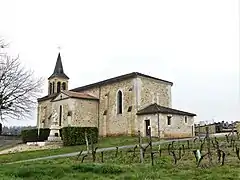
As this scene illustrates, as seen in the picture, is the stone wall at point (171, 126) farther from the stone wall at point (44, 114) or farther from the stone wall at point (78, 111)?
the stone wall at point (44, 114)

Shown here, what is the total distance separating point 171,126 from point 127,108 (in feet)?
18.1

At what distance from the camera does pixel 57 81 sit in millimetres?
54062

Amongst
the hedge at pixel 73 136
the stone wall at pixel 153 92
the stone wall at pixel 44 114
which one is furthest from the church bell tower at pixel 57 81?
the hedge at pixel 73 136

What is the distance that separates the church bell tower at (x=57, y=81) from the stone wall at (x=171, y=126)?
21.4 m

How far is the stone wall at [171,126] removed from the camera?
34.5 meters

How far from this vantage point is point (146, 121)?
35.5 meters

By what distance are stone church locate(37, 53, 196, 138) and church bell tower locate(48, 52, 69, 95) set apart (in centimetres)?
989

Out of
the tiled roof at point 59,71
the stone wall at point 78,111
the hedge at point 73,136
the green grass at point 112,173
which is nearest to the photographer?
the green grass at point 112,173

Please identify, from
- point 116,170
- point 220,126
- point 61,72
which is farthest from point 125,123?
point 116,170

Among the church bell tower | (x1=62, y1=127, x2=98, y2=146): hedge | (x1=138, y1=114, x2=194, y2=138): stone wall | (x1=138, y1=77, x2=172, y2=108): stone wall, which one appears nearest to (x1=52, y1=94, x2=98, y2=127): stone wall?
(x1=138, y1=77, x2=172, y2=108): stone wall

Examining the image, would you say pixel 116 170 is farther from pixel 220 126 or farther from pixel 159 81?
pixel 220 126

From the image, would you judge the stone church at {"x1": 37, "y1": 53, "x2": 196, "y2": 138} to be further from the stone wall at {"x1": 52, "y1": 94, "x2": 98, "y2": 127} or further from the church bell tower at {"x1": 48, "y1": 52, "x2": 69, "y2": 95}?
the church bell tower at {"x1": 48, "y1": 52, "x2": 69, "y2": 95}

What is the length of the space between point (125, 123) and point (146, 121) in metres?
3.23

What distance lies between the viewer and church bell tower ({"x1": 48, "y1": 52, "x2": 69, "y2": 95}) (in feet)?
177
